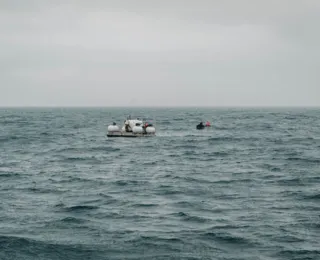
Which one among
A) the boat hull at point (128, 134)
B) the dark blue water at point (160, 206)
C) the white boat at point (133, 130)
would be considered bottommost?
the dark blue water at point (160, 206)

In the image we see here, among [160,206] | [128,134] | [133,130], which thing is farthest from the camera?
[128,134]

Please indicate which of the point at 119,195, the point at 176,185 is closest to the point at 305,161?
the point at 176,185

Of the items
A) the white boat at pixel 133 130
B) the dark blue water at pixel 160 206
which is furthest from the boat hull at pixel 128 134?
the dark blue water at pixel 160 206

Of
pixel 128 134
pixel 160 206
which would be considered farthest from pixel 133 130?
pixel 160 206

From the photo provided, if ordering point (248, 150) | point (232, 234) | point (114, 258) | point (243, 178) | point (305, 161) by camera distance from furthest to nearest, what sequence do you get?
point (248, 150) → point (305, 161) → point (243, 178) → point (232, 234) → point (114, 258)

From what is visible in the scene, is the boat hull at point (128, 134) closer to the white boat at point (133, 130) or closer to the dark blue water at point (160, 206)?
the white boat at point (133, 130)

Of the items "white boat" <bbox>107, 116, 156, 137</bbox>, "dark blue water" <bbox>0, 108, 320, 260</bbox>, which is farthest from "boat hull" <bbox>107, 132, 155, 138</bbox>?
"dark blue water" <bbox>0, 108, 320, 260</bbox>

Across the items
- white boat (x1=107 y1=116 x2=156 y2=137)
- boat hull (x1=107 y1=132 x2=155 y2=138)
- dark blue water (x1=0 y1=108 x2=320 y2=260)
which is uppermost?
white boat (x1=107 y1=116 x2=156 y2=137)

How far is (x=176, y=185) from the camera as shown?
33.8 metres

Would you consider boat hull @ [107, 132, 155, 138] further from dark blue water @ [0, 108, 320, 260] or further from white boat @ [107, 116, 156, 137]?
dark blue water @ [0, 108, 320, 260]

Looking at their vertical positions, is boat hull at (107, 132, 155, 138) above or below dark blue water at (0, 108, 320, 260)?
above

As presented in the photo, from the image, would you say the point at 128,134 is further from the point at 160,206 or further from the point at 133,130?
the point at 160,206

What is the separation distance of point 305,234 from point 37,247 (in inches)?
516

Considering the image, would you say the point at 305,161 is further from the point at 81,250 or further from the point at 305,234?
the point at 81,250
